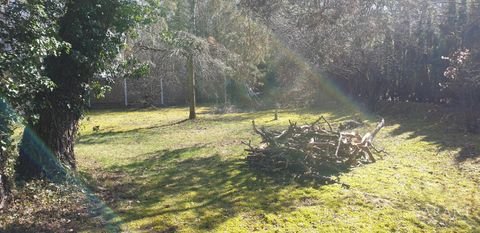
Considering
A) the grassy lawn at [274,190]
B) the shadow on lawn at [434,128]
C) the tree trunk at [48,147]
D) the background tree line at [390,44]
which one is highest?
the background tree line at [390,44]

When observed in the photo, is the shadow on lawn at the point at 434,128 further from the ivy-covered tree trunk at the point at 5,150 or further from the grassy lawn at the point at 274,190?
the ivy-covered tree trunk at the point at 5,150

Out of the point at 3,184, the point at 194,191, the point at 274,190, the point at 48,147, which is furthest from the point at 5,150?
the point at 274,190

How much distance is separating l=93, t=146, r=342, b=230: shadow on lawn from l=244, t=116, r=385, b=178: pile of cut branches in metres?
0.38

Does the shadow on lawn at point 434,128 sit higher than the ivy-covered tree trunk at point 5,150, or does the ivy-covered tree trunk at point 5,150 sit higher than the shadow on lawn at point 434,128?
the ivy-covered tree trunk at point 5,150

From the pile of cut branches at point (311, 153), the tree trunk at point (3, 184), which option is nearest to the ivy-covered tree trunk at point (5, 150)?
the tree trunk at point (3, 184)

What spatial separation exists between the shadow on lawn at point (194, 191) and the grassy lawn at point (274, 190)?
14 mm

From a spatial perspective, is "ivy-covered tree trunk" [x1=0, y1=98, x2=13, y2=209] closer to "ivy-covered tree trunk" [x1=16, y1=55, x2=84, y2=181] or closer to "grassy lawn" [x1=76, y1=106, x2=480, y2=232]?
"ivy-covered tree trunk" [x1=16, y1=55, x2=84, y2=181]

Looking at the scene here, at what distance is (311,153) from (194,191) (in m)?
2.31

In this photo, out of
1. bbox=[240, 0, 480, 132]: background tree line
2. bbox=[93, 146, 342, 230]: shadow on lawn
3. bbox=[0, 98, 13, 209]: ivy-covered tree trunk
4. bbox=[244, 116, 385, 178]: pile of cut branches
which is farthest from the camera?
bbox=[240, 0, 480, 132]: background tree line

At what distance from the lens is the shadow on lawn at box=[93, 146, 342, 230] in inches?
213

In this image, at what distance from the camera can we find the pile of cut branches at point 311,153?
747 cm

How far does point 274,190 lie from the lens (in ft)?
21.2

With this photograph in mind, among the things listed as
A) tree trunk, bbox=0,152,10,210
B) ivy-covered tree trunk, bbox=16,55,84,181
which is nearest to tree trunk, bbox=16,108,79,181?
ivy-covered tree trunk, bbox=16,55,84,181

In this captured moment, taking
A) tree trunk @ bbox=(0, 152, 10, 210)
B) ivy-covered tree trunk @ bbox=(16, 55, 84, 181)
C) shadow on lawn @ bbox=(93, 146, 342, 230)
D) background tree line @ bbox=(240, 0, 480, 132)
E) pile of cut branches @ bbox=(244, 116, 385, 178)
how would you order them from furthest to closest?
background tree line @ bbox=(240, 0, 480, 132) < pile of cut branches @ bbox=(244, 116, 385, 178) < ivy-covered tree trunk @ bbox=(16, 55, 84, 181) < shadow on lawn @ bbox=(93, 146, 342, 230) < tree trunk @ bbox=(0, 152, 10, 210)
